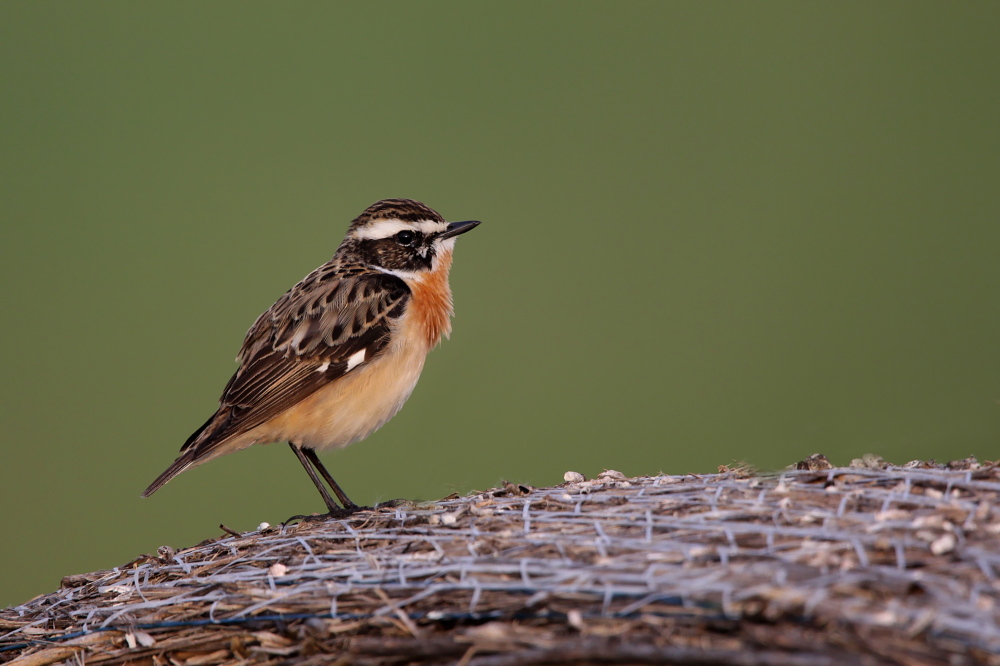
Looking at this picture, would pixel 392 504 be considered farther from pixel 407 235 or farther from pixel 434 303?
pixel 407 235

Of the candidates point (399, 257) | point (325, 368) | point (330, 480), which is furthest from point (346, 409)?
point (399, 257)

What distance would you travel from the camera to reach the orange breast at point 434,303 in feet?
20.1

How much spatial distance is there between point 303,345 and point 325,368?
21 centimetres

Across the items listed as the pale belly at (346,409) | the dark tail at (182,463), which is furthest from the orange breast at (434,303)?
the dark tail at (182,463)

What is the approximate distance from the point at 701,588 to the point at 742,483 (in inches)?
50.3

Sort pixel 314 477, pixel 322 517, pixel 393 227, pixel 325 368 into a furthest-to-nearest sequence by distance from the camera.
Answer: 1. pixel 393 227
2. pixel 314 477
3. pixel 325 368
4. pixel 322 517

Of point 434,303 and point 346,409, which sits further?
point 434,303

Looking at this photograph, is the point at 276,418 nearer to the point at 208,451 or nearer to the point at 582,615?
the point at 208,451

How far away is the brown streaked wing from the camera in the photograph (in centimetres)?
563

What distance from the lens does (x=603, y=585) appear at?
3.00 m

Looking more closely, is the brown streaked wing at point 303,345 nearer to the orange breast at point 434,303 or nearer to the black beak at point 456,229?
the orange breast at point 434,303

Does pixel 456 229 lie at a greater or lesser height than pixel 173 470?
greater

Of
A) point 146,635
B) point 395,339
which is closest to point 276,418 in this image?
point 395,339

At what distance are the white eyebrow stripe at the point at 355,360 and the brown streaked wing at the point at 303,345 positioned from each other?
0.06ft
